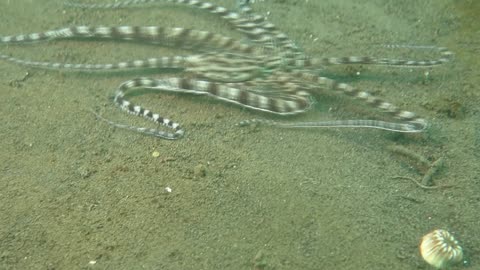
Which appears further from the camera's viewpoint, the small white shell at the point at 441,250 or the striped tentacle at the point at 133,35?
the striped tentacle at the point at 133,35

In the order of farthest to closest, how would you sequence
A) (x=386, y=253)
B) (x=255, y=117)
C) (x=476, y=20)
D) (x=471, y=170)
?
(x=476, y=20), (x=255, y=117), (x=471, y=170), (x=386, y=253)

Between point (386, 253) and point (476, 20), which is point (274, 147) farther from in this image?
point (476, 20)

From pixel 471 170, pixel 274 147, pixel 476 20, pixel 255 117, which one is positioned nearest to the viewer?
pixel 471 170

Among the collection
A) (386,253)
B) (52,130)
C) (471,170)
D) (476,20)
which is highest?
(476,20)

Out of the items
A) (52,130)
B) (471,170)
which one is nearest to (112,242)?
(52,130)

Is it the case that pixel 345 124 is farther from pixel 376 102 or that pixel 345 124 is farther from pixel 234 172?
pixel 234 172

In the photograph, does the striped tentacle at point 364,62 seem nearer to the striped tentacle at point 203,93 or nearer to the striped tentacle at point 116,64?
the striped tentacle at point 203,93

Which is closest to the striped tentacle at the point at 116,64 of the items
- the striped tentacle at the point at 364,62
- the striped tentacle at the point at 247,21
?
the striped tentacle at the point at 247,21

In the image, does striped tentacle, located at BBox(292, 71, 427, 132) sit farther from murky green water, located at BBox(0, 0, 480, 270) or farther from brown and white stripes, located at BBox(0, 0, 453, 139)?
murky green water, located at BBox(0, 0, 480, 270)

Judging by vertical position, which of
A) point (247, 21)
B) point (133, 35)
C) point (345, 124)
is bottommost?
point (345, 124)

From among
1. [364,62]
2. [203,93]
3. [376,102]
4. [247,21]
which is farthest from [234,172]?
[247,21]

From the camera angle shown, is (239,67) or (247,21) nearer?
(239,67)
